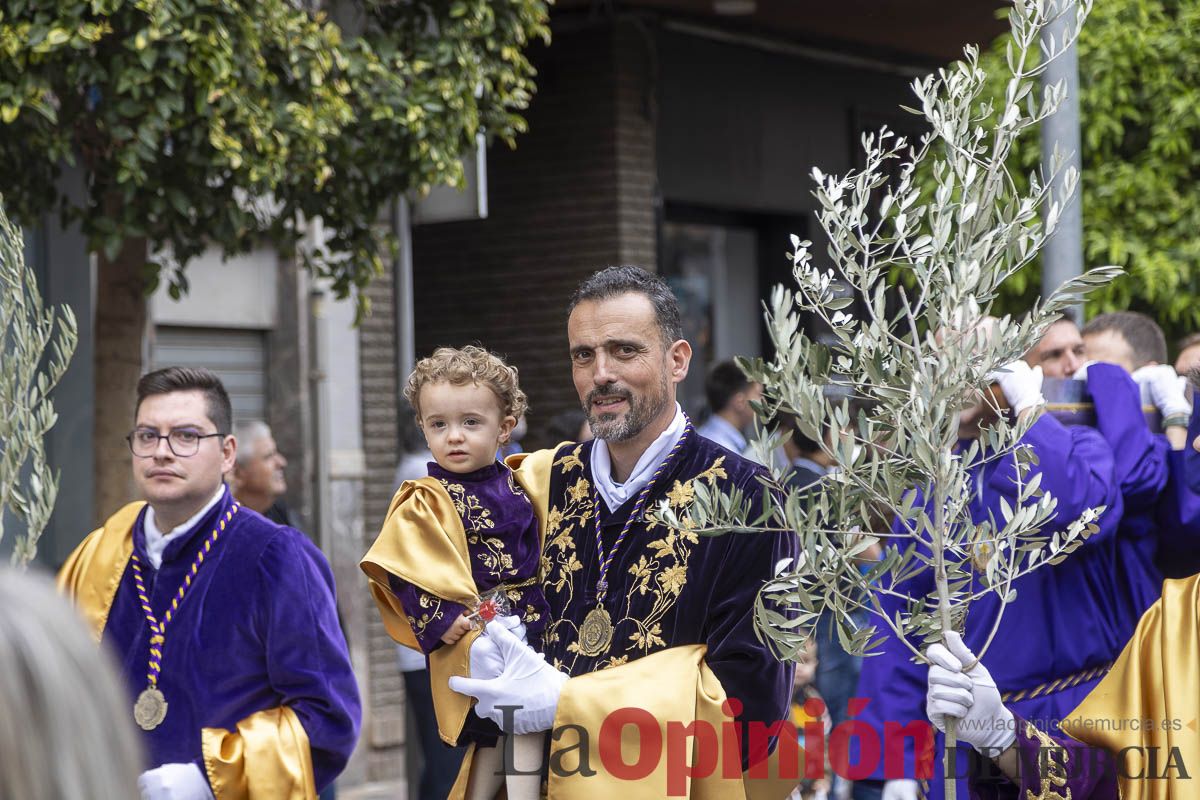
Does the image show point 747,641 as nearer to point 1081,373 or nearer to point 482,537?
point 482,537

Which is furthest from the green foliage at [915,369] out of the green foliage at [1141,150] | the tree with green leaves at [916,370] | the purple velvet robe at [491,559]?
the green foliage at [1141,150]

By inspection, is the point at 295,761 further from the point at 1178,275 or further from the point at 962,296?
the point at 1178,275

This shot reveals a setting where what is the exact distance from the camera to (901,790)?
4.75 metres

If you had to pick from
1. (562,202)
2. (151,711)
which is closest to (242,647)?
(151,711)

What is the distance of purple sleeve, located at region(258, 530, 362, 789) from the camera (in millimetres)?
4027

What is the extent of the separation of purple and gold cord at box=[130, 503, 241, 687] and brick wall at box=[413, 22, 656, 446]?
22.5 ft

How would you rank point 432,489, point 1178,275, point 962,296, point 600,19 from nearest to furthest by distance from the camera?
point 962,296 → point 432,489 → point 1178,275 → point 600,19

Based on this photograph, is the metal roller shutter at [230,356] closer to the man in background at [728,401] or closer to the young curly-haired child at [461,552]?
the man in background at [728,401]

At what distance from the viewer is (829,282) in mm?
3217

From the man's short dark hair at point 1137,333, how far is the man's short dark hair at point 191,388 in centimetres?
310

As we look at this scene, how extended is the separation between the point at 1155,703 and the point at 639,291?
1.46 metres

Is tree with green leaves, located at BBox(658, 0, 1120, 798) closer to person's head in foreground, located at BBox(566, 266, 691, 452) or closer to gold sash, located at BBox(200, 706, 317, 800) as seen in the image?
person's head in foreground, located at BBox(566, 266, 691, 452)

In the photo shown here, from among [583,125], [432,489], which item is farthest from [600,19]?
[432,489]

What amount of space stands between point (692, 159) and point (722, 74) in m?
0.73
